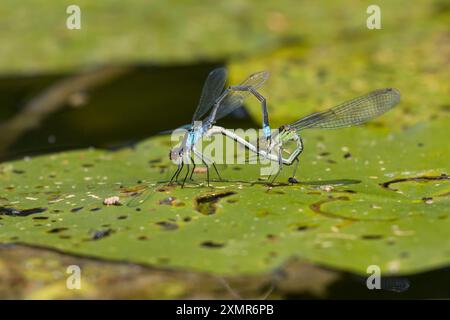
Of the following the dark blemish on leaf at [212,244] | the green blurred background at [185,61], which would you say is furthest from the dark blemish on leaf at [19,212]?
the green blurred background at [185,61]

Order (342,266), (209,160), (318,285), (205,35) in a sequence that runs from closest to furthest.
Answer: (342,266) < (318,285) < (209,160) < (205,35)

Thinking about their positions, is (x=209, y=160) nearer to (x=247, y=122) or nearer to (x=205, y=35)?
(x=247, y=122)

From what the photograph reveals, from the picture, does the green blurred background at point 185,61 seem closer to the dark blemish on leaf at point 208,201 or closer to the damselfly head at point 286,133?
the damselfly head at point 286,133

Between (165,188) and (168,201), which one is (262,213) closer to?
(168,201)

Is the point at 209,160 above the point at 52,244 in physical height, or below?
above
